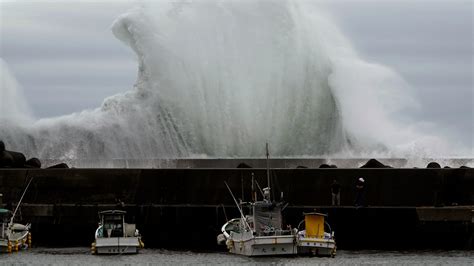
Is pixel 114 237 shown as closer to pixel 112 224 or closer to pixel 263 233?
pixel 112 224

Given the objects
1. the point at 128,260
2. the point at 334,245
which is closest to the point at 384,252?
the point at 334,245

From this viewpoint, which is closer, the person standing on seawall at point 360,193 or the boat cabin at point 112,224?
the boat cabin at point 112,224

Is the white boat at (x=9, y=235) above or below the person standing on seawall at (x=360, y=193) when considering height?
below

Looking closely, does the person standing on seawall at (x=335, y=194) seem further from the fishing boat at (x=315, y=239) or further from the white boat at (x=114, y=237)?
the white boat at (x=114, y=237)

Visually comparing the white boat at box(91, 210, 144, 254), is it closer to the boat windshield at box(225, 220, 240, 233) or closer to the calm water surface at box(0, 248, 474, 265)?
the calm water surface at box(0, 248, 474, 265)

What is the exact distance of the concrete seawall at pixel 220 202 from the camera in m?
36.3

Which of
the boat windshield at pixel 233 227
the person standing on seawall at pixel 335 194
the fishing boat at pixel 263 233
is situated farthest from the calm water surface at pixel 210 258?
the person standing on seawall at pixel 335 194

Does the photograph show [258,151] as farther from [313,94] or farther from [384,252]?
[384,252]

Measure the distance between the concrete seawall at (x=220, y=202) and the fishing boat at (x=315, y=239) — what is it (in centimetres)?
145

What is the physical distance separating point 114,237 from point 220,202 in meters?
3.31

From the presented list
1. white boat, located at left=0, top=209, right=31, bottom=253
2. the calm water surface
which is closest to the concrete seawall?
the calm water surface

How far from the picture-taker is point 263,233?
114 ft

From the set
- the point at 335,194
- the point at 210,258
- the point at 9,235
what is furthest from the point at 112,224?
the point at 335,194

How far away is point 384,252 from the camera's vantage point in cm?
3566
